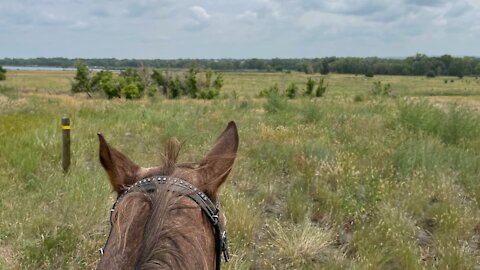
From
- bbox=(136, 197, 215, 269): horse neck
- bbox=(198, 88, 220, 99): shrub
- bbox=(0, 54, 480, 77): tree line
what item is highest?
bbox=(0, 54, 480, 77): tree line

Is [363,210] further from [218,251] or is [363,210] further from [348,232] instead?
[218,251]

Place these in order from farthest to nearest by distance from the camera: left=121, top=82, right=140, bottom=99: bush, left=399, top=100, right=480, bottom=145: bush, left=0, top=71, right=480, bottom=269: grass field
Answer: left=121, top=82, right=140, bottom=99: bush → left=399, top=100, right=480, bottom=145: bush → left=0, top=71, right=480, bottom=269: grass field

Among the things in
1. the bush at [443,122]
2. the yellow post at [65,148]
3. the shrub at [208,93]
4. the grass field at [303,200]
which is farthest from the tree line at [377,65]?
the yellow post at [65,148]

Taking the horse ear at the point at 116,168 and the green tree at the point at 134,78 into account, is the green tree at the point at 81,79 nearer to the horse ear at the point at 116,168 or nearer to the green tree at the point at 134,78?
the green tree at the point at 134,78

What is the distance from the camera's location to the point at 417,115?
31.9 feet

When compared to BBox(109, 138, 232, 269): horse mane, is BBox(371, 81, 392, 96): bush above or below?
below

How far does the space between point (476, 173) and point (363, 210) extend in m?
2.87

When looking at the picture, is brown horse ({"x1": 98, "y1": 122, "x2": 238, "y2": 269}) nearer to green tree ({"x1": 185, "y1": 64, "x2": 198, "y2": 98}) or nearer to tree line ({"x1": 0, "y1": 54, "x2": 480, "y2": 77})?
green tree ({"x1": 185, "y1": 64, "x2": 198, "y2": 98})

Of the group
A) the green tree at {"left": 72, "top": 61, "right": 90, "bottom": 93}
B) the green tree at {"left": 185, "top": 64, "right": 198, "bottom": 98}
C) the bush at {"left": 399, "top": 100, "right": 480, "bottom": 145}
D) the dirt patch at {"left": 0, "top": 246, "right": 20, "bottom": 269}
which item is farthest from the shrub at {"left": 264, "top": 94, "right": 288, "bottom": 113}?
the green tree at {"left": 72, "top": 61, "right": 90, "bottom": 93}

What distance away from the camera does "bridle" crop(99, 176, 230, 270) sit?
4.12 ft

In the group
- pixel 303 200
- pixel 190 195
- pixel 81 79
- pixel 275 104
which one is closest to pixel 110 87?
pixel 81 79

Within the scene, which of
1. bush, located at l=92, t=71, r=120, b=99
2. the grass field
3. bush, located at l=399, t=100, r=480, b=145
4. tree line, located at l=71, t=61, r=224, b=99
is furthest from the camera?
tree line, located at l=71, t=61, r=224, b=99

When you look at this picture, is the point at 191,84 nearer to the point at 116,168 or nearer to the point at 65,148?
the point at 65,148

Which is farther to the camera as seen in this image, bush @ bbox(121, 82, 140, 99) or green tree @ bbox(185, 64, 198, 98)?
green tree @ bbox(185, 64, 198, 98)
